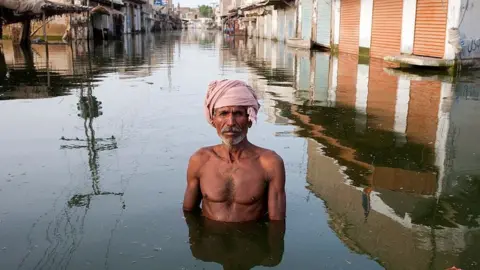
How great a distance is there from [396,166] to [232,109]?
277 centimetres

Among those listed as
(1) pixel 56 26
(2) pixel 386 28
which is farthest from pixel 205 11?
(2) pixel 386 28

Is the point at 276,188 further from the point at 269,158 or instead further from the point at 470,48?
the point at 470,48

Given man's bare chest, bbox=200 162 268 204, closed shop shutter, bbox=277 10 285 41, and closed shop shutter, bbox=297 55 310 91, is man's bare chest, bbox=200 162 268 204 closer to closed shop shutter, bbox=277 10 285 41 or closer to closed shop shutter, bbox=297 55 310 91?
closed shop shutter, bbox=297 55 310 91

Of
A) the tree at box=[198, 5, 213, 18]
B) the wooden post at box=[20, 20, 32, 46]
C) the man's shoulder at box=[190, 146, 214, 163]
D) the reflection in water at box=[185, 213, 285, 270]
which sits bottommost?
the reflection in water at box=[185, 213, 285, 270]

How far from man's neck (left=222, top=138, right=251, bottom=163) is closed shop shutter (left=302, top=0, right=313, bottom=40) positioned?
30.6 m

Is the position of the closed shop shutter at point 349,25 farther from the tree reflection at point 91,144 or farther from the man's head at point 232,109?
the man's head at point 232,109

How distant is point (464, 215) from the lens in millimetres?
4098

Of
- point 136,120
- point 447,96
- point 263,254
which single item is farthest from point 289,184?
point 447,96

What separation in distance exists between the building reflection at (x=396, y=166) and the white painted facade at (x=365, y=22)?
38.2 ft

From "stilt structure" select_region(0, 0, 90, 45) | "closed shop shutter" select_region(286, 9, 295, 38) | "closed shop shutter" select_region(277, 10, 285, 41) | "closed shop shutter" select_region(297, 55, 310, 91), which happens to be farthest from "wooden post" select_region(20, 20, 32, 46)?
"closed shop shutter" select_region(277, 10, 285, 41)

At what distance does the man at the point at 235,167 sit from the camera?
3342mm

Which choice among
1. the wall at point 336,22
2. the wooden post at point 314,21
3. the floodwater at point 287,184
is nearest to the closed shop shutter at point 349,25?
the wall at point 336,22

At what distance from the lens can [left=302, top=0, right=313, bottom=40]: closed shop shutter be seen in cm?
3386

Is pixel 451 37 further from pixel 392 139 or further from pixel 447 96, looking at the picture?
pixel 392 139
